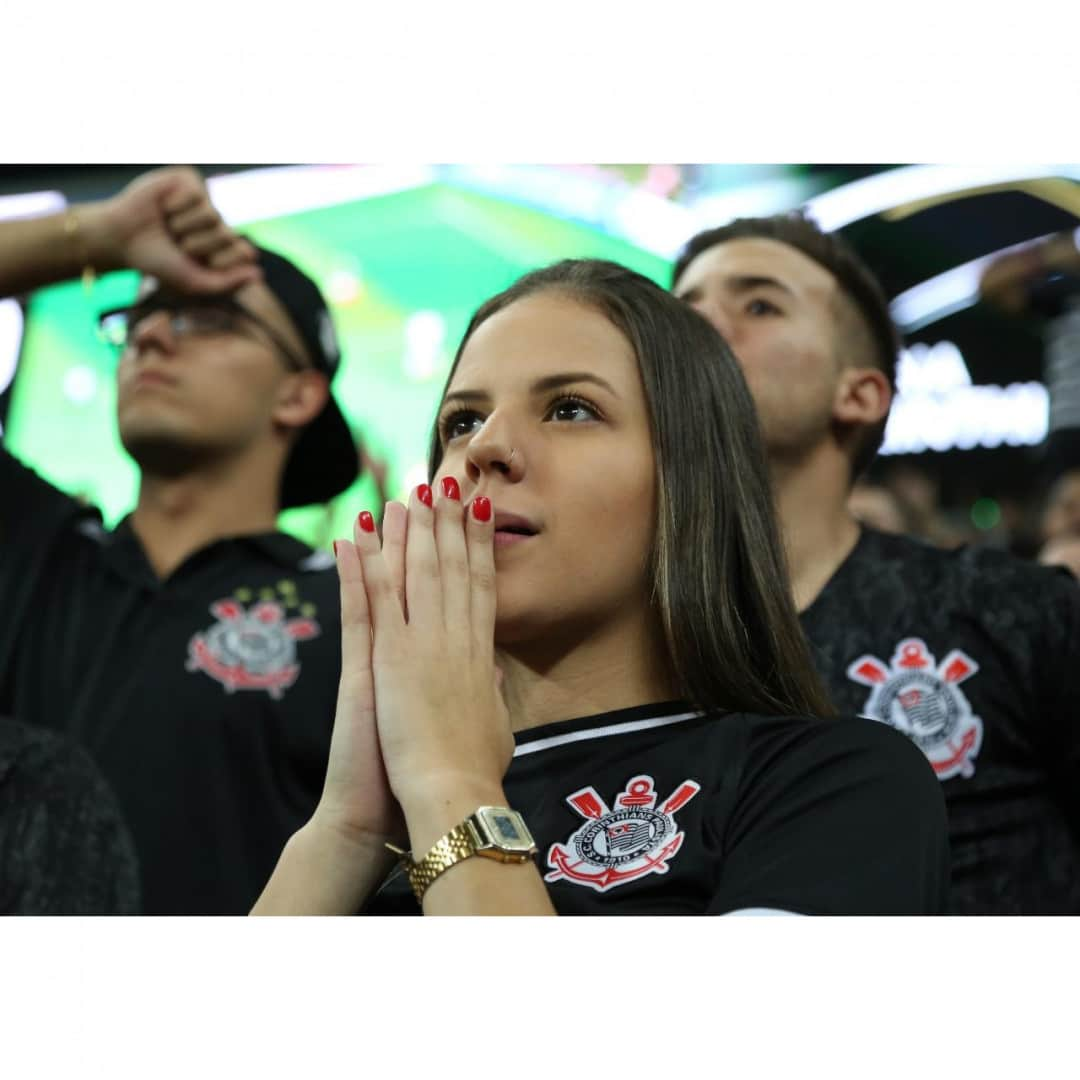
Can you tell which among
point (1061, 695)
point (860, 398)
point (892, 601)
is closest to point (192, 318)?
point (860, 398)

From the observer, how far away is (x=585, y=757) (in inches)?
55.9

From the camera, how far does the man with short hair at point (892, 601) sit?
7.13 ft

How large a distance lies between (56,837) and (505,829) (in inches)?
38.0

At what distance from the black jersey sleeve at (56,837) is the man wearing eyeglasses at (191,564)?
0.49 metres

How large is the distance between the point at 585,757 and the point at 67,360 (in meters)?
2.50

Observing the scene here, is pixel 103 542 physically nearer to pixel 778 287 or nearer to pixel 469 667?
pixel 778 287

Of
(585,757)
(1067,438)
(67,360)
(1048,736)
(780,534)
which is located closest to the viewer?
(585,757)

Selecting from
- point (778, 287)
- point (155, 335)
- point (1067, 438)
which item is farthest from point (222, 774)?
point (1067, 438)

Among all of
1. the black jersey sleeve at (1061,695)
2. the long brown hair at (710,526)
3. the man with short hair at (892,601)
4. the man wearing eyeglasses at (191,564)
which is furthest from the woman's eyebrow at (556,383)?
the man wearing eyeglasses at (191,564)

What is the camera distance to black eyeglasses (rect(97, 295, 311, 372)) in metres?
2.92

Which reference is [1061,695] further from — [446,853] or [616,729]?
[446,853]

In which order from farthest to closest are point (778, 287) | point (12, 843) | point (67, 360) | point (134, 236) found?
1. point (67, 360)
2. point (134, 236)
3. point (778, 287)
4. point (12, 843)

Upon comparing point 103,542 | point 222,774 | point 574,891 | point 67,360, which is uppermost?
point 67,360

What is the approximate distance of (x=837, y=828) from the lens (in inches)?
47.3
